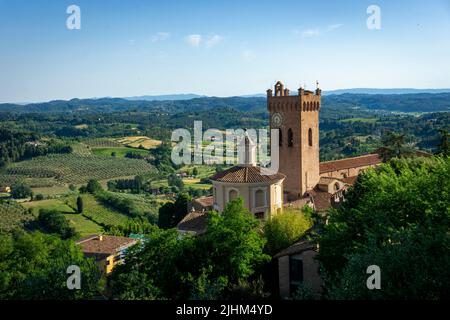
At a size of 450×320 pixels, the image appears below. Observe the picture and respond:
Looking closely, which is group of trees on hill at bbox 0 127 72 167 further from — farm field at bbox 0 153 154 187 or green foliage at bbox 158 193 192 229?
green foliage at bbox 158 193 192 229

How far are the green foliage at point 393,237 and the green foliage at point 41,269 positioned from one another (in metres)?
9.80

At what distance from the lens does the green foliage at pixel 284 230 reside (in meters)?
29.4

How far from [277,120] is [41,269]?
3028cm

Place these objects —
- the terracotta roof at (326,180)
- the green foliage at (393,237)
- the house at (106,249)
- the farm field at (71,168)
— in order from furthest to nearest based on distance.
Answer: the farm field at (71,168) → the terracotta roof at (326,180) → the house at (106,249) → the green foliage at (393,237)

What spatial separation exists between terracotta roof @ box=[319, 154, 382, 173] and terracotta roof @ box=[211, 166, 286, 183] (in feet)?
66.8

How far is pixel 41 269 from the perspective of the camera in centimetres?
2481

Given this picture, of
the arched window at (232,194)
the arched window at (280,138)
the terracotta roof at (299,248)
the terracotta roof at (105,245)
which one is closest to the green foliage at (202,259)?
the terracotta roof at (299,248)

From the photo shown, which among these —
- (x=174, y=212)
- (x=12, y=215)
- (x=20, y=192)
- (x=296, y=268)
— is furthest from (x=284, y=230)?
(x=20, y=192)

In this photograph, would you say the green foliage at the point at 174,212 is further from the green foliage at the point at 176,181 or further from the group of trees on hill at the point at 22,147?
the group of trees on hill at the point at 22,147

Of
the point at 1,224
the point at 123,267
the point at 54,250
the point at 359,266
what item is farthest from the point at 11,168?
the point at 359,266

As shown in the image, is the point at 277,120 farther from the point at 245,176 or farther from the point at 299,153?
the point at 245,176

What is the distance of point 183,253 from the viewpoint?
2344 cm

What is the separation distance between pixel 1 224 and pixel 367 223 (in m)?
67.5

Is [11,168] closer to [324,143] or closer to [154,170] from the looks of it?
[154,170]
